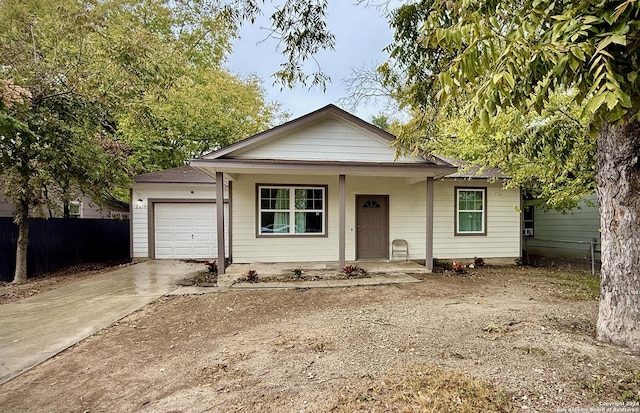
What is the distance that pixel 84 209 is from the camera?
12867mm

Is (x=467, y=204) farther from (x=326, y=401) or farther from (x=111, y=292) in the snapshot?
(x=111, y=292)

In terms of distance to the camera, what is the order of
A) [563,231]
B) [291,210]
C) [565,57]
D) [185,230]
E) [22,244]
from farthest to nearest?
[563,231], [185,230], [291,210], [22,244], [565,57]

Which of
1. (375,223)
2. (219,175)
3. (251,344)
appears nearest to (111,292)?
(219,175)

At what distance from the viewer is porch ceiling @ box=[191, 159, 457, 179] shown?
7.17 meters

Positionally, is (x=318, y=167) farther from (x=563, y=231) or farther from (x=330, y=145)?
(x=563, y=231)

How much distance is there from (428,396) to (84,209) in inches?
576

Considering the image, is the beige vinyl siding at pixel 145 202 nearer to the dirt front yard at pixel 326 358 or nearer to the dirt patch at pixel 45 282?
the dirt patch at pixel 45 282

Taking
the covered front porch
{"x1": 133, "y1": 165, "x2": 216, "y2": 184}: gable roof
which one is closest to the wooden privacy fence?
{"x1": 133, "y1": 165, "x2": 216, "y2": 184}: gable roof

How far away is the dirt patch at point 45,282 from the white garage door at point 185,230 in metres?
2.07

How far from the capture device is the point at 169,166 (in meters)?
15.2

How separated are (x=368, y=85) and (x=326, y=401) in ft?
51.7

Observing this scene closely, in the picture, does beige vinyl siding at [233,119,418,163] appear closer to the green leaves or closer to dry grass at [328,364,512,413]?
the green leaves

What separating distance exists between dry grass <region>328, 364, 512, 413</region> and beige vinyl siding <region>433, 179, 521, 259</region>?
7184mm

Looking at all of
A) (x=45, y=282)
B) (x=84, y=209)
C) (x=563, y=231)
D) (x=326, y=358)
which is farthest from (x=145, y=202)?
(x=563, y=231)
